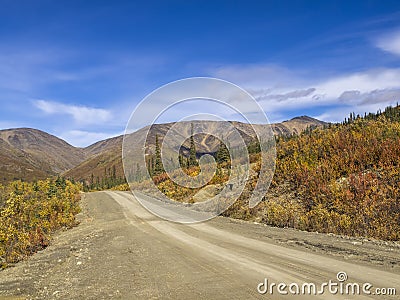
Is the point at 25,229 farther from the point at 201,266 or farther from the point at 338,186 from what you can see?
the point at 338,186

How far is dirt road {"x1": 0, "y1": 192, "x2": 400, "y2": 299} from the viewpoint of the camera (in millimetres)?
6176

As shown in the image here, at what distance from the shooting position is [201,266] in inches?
305

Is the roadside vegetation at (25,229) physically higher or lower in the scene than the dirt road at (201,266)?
lower

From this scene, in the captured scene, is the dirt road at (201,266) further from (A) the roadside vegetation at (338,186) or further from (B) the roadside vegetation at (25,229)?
(A) the roadside vegetation at (338,186)

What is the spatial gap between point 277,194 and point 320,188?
281cm

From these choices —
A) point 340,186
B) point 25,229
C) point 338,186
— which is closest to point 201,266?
point 340,186

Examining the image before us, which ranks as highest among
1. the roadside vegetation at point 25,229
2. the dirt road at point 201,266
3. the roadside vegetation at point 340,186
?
the roadside vegetation at point 340,186

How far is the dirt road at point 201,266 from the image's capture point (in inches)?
243

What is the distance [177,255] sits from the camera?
909 cm

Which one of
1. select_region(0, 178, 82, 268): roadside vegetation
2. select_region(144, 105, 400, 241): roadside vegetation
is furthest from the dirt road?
select_region(144, 105, 400, 241): roadside vegetation

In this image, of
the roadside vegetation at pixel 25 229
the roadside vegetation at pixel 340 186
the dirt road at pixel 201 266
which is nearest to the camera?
the dirt road at pixel 201 266

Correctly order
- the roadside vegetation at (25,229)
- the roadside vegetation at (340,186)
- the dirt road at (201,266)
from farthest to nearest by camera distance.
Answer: the roadside vegetation at (25,229) < the roadside vegetation at (340,186) < the dirt road at (201,266)

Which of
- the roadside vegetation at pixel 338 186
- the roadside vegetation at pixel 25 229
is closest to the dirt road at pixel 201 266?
the roadside vegetation at pixel 25 229

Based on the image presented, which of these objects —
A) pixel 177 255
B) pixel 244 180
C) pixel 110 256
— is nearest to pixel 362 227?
pixel 177 255
